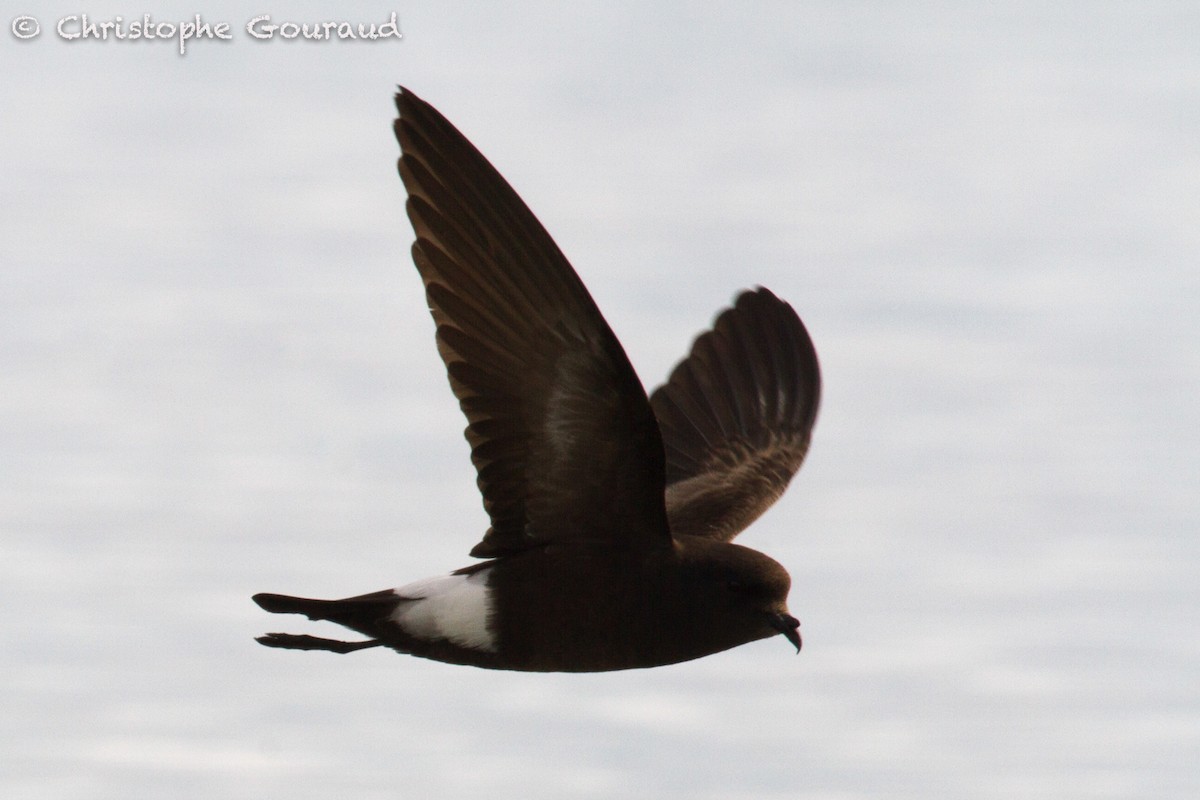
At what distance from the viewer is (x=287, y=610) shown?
7.91 m

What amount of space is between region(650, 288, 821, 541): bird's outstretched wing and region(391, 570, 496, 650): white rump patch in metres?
2.68

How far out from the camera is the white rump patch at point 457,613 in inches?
309

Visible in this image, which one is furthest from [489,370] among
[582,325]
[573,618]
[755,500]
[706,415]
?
[706,415]

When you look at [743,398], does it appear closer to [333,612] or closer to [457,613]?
[457,613]

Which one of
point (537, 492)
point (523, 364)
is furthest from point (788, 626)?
point (523, 364)

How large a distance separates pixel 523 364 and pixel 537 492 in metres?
0.54

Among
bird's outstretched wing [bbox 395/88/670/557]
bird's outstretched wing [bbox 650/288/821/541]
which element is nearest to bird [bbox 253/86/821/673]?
bird's outstretched wing [bbox 395/88/670/557]

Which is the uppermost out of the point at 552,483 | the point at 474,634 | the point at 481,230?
the point at 481,230

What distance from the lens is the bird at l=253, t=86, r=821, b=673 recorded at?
23.7 ft

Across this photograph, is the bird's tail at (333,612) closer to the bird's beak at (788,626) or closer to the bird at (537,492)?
the bird at (537,492)

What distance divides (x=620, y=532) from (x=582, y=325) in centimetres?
92

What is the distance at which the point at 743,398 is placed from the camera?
1085 centimetres

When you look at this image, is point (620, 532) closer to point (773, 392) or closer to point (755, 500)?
point (755, 500)

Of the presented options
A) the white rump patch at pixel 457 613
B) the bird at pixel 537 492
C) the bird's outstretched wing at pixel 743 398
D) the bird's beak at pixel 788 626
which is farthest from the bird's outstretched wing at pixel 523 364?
the bird's outstretched wing at pixel 743 398
